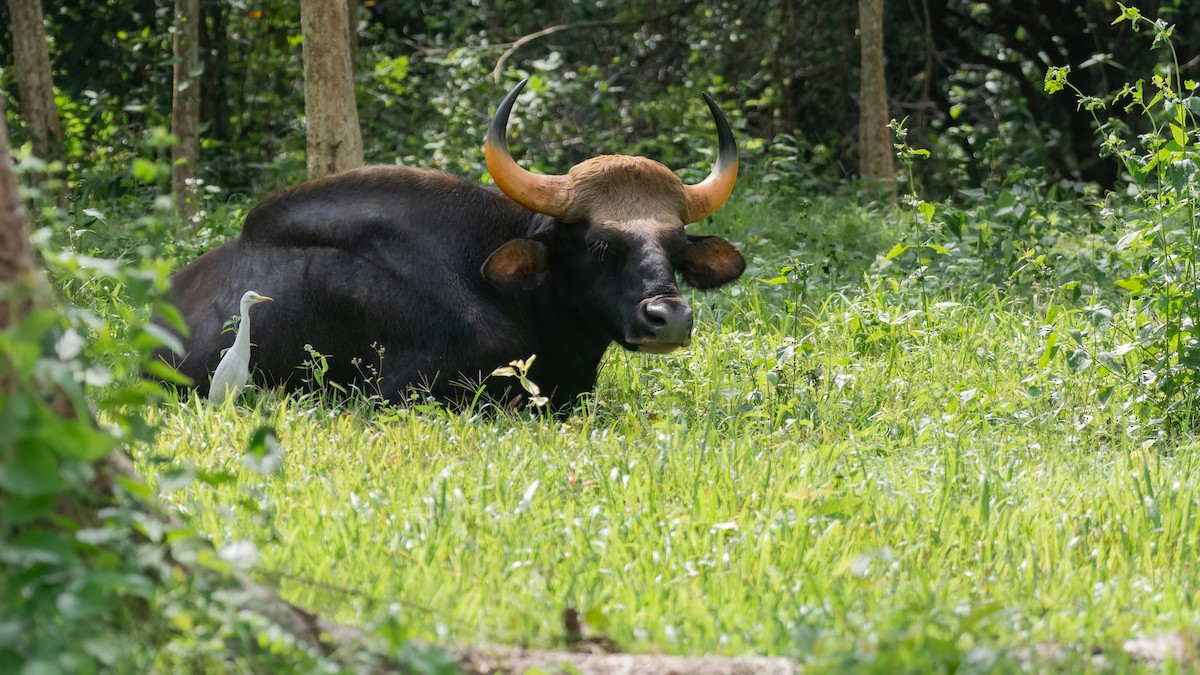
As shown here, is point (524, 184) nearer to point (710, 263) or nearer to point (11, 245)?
point (710, 263)

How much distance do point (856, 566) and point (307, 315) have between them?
3.82m

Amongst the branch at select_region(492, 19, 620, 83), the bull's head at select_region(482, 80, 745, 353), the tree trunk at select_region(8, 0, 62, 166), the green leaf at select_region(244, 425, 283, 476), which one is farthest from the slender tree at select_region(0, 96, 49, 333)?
the branch at select_region(492, 19, 620, 83)

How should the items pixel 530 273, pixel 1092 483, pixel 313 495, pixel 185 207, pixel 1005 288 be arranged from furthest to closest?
pixel 185 207 → pixel 1005 288 → pixel 530 273 → pixel 1092 483 → pixel 313 495

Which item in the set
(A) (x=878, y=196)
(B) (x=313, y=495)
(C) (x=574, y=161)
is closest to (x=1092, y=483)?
(B) (x=313, y=495)

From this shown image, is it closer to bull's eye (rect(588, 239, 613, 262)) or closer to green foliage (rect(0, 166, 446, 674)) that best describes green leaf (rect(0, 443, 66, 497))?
green foliage (rect(0, 166, 446, 674))

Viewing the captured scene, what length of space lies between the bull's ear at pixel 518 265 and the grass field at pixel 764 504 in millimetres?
656

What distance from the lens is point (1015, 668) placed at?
2904mm

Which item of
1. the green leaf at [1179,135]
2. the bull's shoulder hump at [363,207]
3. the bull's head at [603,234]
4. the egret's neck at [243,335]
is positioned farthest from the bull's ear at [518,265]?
the green leaf at [1179,135]

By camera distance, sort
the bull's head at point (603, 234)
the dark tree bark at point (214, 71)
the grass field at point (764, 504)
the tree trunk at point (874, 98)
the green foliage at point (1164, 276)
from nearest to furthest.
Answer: the grass field at point (764, 504) < the green foliage at point (1164, 276) < the bull's head at point (603, 234) < the tree trunk at point (874, 98) < the dark tree bark at point (214, 71)

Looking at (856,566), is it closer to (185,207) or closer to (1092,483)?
(1092,483)

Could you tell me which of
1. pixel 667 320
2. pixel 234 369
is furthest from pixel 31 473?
pixel 667 320

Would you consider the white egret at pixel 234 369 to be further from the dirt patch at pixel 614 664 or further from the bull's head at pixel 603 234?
the dirt patch at pixel 614 664

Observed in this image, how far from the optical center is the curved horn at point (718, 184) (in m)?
6.74

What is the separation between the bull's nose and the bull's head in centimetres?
6
